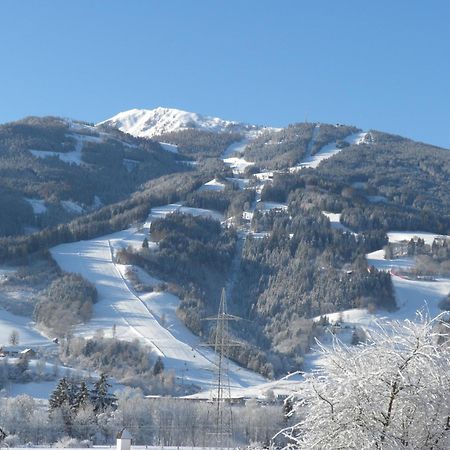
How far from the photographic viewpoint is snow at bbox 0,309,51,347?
11512 centimetres

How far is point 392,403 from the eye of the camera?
424 inches

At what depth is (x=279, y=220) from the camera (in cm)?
18450

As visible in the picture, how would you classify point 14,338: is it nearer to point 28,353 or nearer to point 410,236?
point 28,353

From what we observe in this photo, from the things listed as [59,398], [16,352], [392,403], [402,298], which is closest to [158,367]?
[16,352]

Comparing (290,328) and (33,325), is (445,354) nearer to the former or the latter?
(33,325)

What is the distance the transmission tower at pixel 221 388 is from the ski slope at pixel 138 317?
4232 mm

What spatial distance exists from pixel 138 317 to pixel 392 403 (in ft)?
388

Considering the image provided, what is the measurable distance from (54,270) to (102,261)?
11227 mm

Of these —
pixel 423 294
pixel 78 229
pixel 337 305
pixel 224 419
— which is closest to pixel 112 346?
pixel 224 419

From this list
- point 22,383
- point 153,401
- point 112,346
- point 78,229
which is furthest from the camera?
point 78,229

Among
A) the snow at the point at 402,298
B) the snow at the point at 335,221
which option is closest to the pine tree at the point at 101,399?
the snow at the point at 402,298

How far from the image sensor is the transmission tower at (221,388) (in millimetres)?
49219

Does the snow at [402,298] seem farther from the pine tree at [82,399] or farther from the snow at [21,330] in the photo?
the pine tree at [82,399]

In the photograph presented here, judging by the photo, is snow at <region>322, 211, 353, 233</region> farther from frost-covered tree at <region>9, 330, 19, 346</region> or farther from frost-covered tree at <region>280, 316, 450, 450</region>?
frost-covered tree at <region>280, 316, 450, 450</region>
